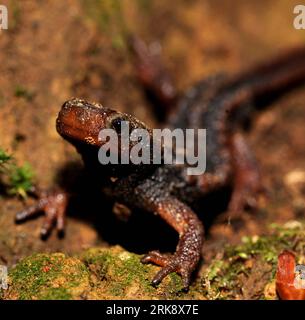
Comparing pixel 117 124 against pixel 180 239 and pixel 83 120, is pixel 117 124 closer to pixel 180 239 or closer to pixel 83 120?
pixel 83 120

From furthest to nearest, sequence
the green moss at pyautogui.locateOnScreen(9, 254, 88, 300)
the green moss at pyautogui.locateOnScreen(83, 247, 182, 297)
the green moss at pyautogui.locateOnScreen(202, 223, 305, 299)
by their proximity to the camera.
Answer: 1. the green moss at pyautogui.locateOnScreen(202, 223, 305, 299)
2. the green moss at pyautogui.locateOnScreen(83, 247, 182, 297)
3. the green moss at pyautogui.locateOnScreen(9, 254, 88, 300)

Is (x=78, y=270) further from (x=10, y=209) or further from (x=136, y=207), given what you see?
(x=10, y=209)

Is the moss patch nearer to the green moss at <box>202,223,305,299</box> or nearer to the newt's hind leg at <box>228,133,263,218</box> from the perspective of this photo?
the green moss at <box>202,223,305,299</box>

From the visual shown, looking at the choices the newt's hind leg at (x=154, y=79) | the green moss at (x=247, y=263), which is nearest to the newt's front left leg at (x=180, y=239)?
the green moss at (x=247, y=263)

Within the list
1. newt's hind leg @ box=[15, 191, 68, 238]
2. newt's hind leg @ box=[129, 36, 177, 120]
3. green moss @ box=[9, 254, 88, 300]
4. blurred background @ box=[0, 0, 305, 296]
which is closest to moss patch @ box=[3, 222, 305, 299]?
green moss @ box=[9, 254, 88, 300]

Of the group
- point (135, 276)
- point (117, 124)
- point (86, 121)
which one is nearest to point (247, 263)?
point (135, 276)
